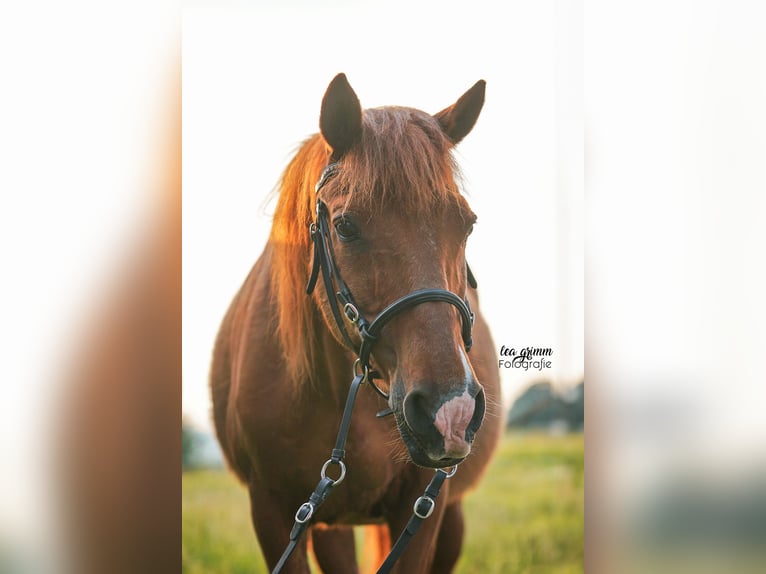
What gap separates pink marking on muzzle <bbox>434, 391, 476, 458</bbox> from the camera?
1.51 meters

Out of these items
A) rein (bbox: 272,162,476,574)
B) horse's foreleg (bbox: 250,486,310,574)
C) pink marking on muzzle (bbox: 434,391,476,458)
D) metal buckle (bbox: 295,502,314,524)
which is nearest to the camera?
pink marking on muzzle (bbox: 434,391,476,458)

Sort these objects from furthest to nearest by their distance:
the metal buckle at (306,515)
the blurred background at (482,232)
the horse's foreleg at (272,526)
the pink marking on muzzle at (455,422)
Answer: the blurred background at (482,232) < the horse's foreleg at (272,526) < the metal buckle at (306,515) < the pink marking on muzzle at (455,422)

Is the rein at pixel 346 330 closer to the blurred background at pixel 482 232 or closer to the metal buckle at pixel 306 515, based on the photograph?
the metal buckle at pixel 306 515

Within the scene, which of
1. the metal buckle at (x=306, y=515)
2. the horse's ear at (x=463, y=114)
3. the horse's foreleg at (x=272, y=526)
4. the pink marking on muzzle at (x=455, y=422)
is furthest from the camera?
the horse's foreleg at (x=272, y=526)

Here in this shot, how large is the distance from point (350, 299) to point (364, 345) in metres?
0.13

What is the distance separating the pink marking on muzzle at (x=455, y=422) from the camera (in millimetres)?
1508

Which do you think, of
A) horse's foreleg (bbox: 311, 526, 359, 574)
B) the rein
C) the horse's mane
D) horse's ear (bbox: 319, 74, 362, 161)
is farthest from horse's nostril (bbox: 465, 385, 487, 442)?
horse's foreleg (bbox: 311, 526, 359, 574)

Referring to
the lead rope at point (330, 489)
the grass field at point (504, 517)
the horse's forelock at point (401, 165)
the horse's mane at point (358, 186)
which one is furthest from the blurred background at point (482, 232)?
the lead rope at point (330, 489)

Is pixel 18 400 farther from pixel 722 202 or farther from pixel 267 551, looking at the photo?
pixel 722 202

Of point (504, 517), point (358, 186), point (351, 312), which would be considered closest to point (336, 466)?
point (351, 312)

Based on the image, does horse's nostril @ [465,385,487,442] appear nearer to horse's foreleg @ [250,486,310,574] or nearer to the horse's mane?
the horse's mane

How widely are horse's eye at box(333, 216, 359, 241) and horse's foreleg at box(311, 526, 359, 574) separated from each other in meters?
1.14

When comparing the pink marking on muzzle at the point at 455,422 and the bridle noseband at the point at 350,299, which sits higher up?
the bridle noseband at the point at 350,299

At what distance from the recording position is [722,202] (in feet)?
7.59
